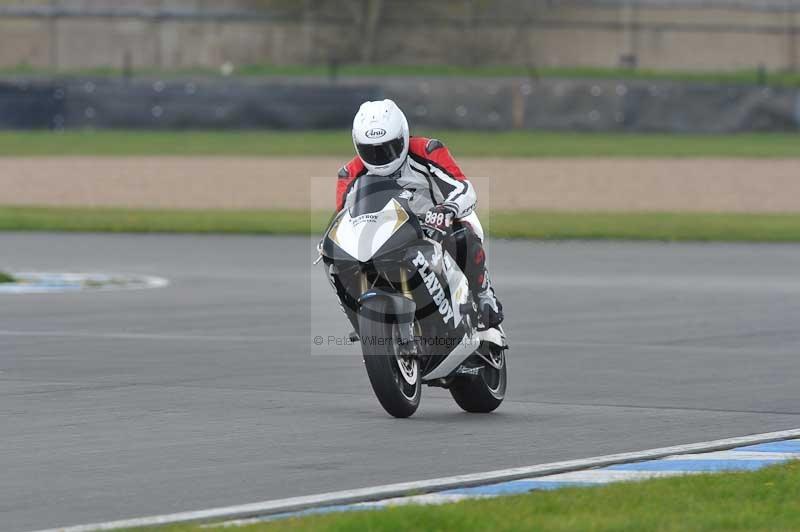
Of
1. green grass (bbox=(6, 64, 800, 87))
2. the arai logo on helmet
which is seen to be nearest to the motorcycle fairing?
the arai logo on helmet

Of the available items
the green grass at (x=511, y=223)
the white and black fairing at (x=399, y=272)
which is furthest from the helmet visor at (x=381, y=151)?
the green grass at (x=511, y=223)

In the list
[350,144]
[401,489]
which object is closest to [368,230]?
[401,489]

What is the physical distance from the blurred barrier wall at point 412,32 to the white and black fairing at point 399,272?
2323 inches

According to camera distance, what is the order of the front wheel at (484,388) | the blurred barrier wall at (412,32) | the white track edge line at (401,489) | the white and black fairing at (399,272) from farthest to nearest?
the blurred barrier wall at (412,32)
the front wheel at (484,388)
the white and black fairing at (399,272)
the white track edge line at (401,489)

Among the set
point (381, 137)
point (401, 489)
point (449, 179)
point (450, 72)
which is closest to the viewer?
point (401, 489)

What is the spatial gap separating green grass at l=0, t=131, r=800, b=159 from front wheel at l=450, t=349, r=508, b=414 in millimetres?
29163

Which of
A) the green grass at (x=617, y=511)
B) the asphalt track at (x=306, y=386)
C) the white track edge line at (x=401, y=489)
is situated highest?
the green grass at (x=617, y=511)

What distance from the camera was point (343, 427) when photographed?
31.9 feet

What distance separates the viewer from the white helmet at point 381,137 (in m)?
10.0

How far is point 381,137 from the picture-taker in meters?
10.0

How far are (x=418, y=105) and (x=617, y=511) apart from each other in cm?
3992

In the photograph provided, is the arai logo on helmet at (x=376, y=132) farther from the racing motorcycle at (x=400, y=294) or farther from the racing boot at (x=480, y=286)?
the racing boot at (x=480, y=286)

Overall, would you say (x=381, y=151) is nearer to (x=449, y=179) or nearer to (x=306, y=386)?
(x=449, y=179)

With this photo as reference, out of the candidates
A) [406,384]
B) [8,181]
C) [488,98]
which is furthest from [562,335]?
[488,98]
